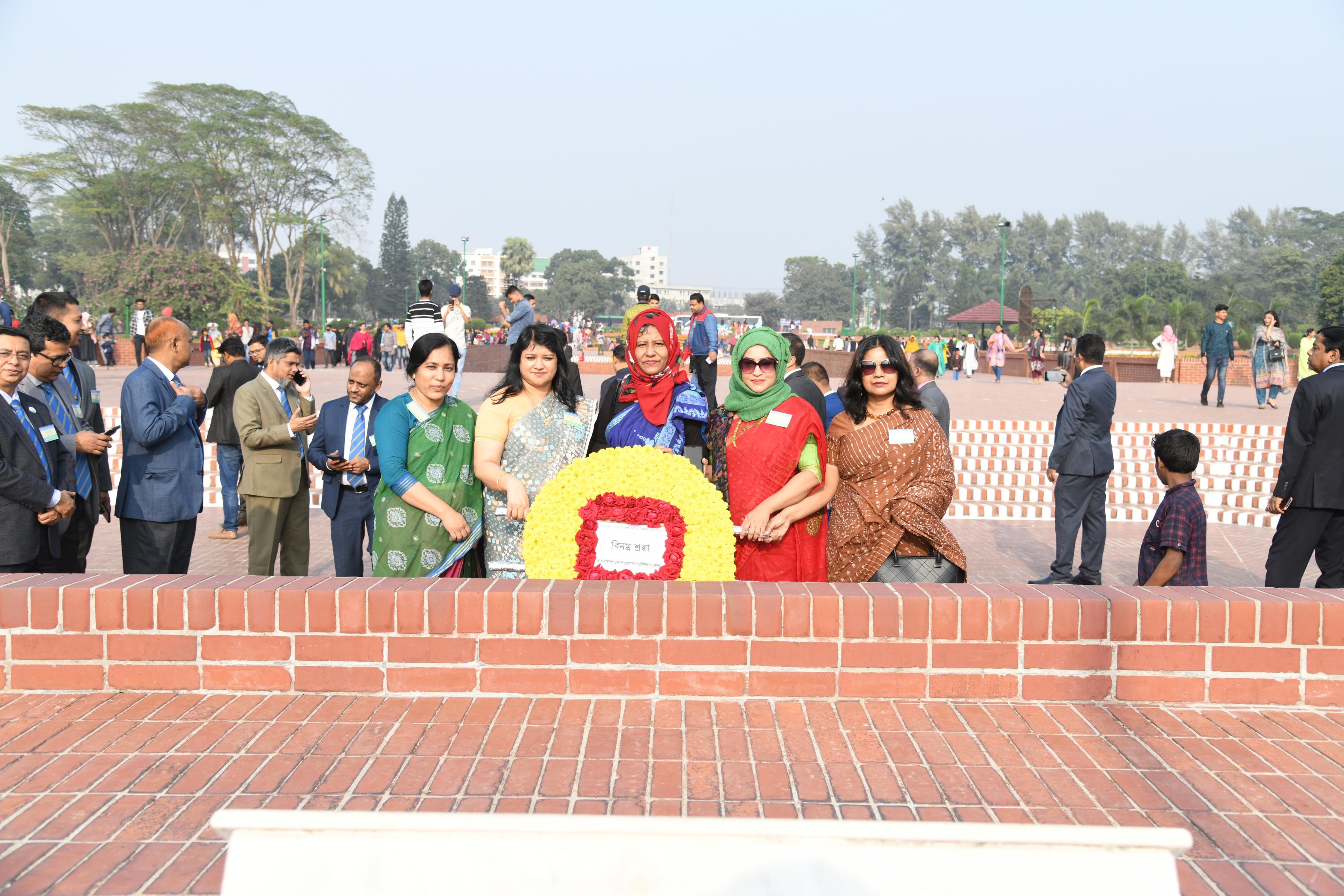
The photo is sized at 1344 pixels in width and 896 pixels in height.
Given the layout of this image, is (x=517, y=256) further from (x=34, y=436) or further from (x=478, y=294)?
(x=34, y=436)

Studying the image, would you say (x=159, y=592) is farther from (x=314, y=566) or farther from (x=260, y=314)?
(x=260, y=314)

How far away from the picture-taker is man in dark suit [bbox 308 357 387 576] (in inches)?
212

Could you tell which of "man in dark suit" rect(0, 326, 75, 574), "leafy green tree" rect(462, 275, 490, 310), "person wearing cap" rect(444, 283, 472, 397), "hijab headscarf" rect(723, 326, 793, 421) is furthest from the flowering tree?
"leafy green tree" rect(462, 275, 490, 310)

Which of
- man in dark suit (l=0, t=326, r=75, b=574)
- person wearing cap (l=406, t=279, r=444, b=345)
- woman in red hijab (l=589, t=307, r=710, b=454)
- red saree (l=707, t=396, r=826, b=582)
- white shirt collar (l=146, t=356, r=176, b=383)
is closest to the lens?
man in dark suit (l=0, t=326, r=75, b=574)

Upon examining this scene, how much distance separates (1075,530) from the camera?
645 cm

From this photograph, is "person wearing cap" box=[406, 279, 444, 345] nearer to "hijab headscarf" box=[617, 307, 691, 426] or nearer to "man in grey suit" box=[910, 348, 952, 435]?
"man in grey suit" box=[910, 348, 952, 435]

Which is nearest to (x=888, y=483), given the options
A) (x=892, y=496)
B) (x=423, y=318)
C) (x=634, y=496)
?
(x=892, y=496)

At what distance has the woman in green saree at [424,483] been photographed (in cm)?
411

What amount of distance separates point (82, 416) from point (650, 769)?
4.30 m

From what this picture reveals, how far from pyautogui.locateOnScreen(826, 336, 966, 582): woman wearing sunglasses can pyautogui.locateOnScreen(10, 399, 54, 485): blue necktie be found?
3.55 metres

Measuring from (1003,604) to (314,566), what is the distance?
5.77 meters

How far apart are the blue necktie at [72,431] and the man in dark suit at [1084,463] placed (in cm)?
562

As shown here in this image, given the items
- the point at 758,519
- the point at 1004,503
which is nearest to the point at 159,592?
the point at 758,519

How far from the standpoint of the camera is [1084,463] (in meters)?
6.24
